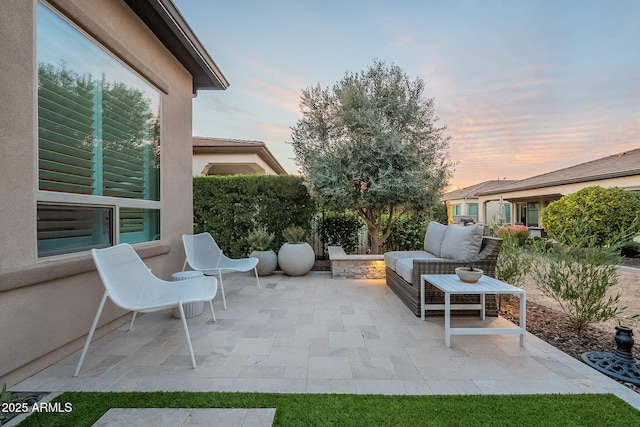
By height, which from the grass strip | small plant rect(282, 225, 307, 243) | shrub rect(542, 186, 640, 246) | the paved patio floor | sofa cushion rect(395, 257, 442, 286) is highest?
shrub rect(542, 186, 640, 246)

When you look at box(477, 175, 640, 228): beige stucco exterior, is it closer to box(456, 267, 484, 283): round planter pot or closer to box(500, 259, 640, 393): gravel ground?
box(500, 259, 640, 393): gravel ground

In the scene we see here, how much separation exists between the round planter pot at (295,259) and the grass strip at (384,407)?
4.05 m

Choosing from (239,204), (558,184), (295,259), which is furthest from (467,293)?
(558,184)

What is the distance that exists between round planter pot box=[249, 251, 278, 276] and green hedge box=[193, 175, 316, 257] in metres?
0.82

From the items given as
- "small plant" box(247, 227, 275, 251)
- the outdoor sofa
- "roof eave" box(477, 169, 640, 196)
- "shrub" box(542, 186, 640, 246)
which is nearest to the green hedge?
"small plant" box(247, 227, 275, 251)

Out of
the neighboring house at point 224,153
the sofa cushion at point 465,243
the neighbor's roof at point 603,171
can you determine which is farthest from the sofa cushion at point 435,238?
the neighbor's roof at point 603,171

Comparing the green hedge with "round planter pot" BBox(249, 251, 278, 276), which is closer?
"round planter pot" BBox(249, 251, 278, 276)

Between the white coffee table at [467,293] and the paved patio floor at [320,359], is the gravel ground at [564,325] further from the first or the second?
the white coffee table at [467,293]

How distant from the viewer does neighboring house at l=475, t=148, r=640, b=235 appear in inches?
389

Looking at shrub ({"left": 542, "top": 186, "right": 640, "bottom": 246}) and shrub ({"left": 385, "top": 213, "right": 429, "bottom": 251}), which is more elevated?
shrub ({"left": 542, "top": 186, "right": 640, "bottom": 246})

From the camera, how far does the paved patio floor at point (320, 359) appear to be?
213 centimetres

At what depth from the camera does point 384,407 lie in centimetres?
186

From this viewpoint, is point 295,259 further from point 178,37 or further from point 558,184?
point 558,184

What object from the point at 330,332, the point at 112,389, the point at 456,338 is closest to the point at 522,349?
the point at 456,338
